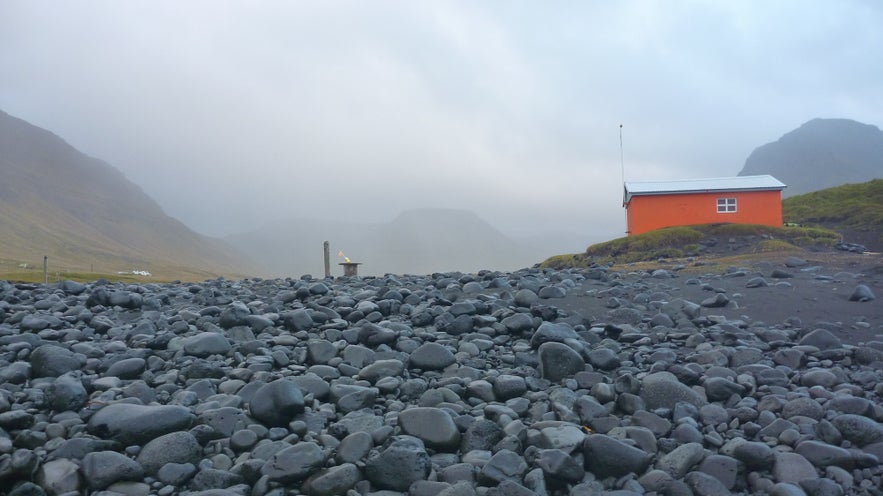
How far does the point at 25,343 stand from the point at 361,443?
4542mm

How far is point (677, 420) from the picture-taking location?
4910mm

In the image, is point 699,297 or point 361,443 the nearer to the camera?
point 361,443

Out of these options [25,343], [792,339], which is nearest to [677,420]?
[792,339]

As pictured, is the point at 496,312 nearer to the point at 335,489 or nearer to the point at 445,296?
the point at 445,296

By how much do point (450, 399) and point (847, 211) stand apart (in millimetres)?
38006

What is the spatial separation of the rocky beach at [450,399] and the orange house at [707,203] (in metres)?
23.2

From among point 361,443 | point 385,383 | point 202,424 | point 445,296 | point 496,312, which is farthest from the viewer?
point 445,296

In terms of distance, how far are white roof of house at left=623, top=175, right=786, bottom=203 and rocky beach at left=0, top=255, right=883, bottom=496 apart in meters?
23.3

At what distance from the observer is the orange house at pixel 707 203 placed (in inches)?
1190

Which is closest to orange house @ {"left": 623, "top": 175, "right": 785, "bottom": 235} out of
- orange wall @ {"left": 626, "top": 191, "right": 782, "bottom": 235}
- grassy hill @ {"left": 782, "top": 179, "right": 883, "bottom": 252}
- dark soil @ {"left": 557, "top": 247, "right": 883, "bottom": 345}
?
orange wall @ {"left": 626, "top": 191, "right": 782, "bottom": 235}

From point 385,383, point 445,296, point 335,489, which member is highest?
point 445,296

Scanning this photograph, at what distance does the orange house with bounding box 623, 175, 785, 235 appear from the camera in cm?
3022

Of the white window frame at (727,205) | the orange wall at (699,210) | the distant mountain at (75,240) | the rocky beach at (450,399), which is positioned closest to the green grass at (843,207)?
the orange wall at (699,210)

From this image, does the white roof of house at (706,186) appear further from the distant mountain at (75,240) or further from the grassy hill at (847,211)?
the distant mountain at (75,240)
